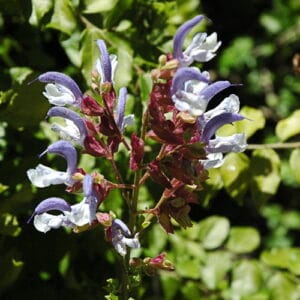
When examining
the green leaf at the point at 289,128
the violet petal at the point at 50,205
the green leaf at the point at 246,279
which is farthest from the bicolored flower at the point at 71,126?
the green leaf at the point at 246,279

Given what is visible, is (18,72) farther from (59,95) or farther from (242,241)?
(242,241)

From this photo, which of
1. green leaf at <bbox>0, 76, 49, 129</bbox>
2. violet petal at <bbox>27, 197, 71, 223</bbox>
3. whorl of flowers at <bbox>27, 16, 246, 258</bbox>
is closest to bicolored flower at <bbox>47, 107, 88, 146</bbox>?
whorl of flowers at <bbox>27, 16, 246, 258</bbox>

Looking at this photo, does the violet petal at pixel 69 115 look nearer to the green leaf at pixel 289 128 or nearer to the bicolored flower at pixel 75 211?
the bicolored flower at pixel 75 211

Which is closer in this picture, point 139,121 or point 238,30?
point 139,121

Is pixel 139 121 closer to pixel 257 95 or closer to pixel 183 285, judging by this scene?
pixel 183 285

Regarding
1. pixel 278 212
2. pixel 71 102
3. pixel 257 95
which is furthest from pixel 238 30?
pixel 71 102

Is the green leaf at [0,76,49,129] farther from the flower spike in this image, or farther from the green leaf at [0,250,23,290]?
the flower spike

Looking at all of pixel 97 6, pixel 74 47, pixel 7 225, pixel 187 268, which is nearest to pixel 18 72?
pixel 74 47
